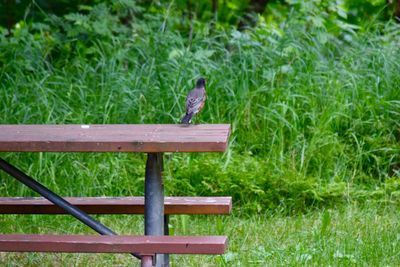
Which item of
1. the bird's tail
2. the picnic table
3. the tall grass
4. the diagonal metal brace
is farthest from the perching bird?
the tall grass

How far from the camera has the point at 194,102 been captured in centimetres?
479

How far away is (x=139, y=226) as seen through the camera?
601 centimetres

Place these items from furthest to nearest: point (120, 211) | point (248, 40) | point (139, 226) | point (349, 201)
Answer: point (248, 40) < point (349, 201) < point (139, 226) < point (120, 211)

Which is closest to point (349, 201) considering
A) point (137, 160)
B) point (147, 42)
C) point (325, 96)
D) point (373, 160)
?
point (373, 160)

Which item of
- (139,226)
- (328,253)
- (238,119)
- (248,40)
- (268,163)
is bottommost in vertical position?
(328,253)

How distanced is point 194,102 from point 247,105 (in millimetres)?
2555

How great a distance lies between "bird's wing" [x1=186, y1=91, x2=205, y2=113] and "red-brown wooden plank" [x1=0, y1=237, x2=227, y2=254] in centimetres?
92

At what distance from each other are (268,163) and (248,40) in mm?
1723

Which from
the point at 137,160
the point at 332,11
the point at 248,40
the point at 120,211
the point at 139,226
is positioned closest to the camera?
the point at 120,211

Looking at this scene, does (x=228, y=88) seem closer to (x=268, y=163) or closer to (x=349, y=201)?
(x=268, y=163)

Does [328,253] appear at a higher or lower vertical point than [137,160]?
lower

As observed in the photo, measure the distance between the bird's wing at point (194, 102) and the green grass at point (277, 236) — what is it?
954mm

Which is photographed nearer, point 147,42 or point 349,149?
point 349,149

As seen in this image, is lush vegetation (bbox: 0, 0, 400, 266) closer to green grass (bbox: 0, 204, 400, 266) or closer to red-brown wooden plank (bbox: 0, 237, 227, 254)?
green grass (bbox: 0, 204, 400, 266)
